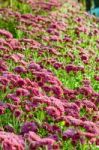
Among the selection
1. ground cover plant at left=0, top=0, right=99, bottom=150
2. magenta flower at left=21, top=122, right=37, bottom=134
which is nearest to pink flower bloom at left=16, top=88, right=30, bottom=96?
ground cover plant at left=0, top=0, right=99, bottom=150

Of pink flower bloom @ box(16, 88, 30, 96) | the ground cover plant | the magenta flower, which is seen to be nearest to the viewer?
the ground cover plant

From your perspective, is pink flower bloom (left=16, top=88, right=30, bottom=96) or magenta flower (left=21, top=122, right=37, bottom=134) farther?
pink flower bloom (left=16, top=88, right=30, bottom=96)

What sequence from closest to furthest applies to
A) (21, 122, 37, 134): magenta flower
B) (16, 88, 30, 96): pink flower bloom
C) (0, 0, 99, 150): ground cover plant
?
(0, 0, 99, 150): ground cover plant, (21, 122, 37, 134): magenta flower, (16, 88, 30, 96): pink flower bloom

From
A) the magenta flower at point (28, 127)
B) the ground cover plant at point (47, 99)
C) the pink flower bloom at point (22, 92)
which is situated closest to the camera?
the ground cover plant at point (47, 99)

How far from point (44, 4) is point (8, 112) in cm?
980

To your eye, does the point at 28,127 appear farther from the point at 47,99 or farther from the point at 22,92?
the point at 22,92

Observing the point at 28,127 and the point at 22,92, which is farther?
the point at 22,92

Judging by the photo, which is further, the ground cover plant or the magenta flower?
the magenta flower

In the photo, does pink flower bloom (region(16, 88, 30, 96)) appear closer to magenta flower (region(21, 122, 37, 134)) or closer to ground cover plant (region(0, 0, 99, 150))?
ground cover plant (region(0, 0, 99, 150))

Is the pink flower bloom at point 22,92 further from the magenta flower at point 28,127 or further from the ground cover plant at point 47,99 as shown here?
the magenta flower at point 28,127

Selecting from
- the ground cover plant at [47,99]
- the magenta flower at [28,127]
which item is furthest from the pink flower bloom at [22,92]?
the magenta flower at [28,127]

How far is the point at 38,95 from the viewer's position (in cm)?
555

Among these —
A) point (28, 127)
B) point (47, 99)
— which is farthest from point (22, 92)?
point (28, 127)

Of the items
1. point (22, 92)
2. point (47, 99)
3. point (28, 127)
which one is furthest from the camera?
point (22, 92)
